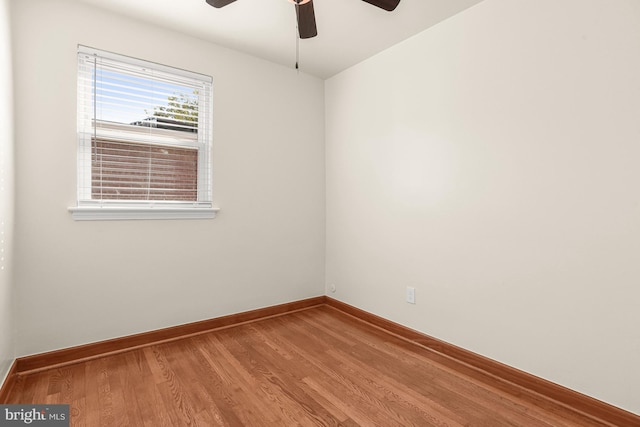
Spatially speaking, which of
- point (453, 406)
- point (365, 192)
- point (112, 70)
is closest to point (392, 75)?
point (365, 192)

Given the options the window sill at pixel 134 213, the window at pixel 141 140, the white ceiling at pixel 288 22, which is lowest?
the window sill at pixel 134 213

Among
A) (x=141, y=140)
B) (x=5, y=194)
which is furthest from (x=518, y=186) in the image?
(x=5, y=194)

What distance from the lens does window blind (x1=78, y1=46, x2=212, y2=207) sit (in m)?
2.24

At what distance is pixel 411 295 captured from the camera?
8.51ft

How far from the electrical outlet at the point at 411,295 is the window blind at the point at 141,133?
1788 millimetres

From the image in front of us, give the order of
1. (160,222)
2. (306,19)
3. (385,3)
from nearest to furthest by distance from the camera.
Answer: (385,3) < (306,19) < (160,222)

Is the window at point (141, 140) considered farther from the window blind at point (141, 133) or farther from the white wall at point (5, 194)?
the white wall at point (5, 194)

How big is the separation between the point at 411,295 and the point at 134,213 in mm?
2194

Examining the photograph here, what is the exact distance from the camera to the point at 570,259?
175cm

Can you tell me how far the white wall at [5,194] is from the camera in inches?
69.2

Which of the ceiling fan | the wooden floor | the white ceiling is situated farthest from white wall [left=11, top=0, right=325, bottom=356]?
the ceiling fan

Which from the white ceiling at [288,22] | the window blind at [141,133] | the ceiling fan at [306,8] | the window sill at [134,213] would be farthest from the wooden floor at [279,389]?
the white ceiling at [288,22]

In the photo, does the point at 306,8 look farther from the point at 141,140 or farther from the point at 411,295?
the point at 411,295

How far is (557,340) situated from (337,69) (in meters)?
2.77
